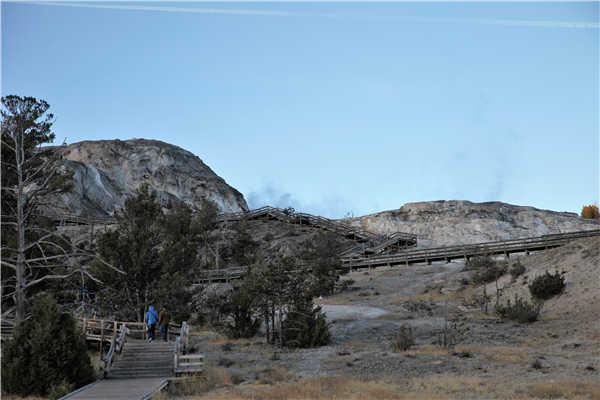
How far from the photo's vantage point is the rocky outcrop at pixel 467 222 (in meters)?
82.9

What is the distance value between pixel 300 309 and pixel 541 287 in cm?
1539

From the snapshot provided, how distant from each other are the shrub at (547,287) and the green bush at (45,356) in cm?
2615

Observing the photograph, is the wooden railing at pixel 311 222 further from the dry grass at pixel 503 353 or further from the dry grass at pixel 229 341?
the dry grass at pixel 503 353

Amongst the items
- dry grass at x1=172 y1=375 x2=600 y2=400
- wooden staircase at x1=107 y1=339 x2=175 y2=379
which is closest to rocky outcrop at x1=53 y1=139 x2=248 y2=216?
wooden staircase at x1=107 y1=339 x2=175 y2=379

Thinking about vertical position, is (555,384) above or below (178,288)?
below

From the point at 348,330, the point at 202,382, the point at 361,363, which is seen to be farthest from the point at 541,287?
the point at 202,382

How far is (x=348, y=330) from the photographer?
104 ft

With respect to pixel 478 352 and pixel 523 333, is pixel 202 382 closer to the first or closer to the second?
pixel 478 352

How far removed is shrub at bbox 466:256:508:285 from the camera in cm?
4275

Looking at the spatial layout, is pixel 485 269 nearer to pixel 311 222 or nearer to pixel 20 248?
pixel 20 248

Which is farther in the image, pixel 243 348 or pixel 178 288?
pixel 178 288

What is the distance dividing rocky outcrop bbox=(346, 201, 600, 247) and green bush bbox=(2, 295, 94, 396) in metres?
64.5

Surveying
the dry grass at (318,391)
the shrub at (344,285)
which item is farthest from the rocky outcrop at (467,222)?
the dry grass at (318,391)

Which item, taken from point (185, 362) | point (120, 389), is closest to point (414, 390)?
point (185, 362)
